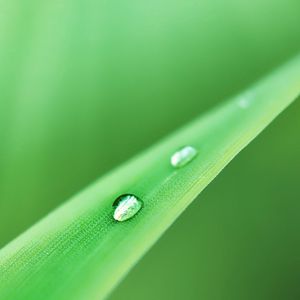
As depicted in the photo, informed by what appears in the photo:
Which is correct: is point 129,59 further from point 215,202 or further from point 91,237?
point 91,237

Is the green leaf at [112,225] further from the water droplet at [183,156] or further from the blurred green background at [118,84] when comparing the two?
the blurred green background at [118,84]

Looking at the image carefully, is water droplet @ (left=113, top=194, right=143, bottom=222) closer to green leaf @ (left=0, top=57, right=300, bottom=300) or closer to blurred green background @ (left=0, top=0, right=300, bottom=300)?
green leaf @ (left=0, top=57, right=300, bottom=300)

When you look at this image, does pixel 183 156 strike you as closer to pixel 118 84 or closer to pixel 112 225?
pixel 112 225

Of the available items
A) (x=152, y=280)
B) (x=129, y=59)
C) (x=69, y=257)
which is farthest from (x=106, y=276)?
(x=129, y=59)

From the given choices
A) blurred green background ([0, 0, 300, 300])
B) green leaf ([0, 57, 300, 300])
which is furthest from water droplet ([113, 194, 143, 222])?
blurred green background ([0, 0, 300, 300])

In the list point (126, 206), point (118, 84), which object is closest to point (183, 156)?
point (126, 206)

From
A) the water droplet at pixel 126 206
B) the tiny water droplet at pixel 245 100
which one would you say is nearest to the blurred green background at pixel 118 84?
the tiny water droplet at pixel 245 100
